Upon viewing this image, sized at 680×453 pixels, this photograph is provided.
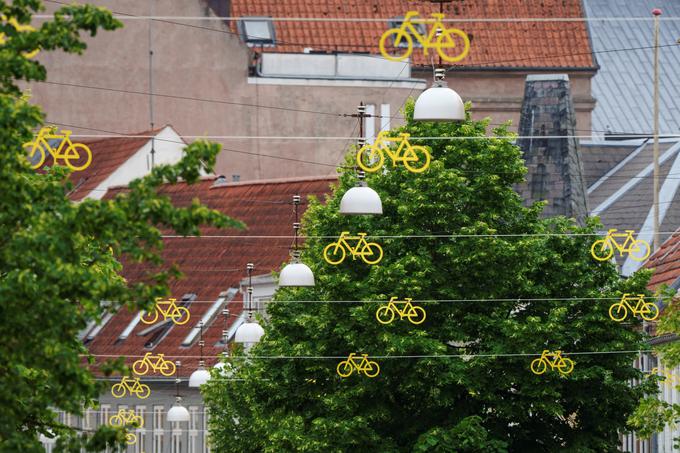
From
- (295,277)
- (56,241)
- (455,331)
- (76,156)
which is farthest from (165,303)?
(56,241)

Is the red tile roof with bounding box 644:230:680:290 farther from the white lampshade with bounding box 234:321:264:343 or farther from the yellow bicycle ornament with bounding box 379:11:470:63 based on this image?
the yellow bicycle ornament with bounding box 379:11:470:63

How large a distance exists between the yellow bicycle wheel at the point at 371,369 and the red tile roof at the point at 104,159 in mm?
29398

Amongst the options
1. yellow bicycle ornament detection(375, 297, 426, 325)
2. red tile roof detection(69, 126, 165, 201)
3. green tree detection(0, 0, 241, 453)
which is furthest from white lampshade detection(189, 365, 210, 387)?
green tree detection(0, 0, 241, 453)

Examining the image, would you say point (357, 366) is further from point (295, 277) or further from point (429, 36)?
point (429, 36)

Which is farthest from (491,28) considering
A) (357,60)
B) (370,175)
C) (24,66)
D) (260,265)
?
(24,66)

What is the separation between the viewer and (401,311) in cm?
4959

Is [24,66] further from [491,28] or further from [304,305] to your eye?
[491,28]

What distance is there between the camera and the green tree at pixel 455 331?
49.3 metres

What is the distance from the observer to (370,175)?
2098 inches

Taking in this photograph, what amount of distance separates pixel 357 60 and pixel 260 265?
38.9 feet

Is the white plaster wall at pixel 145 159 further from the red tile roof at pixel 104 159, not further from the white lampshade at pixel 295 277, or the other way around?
the white lampshade at pixel 295 277

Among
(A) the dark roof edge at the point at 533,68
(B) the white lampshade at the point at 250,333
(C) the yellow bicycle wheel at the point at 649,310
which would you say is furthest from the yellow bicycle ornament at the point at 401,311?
(A) the dark roof edge at the point at 533,68

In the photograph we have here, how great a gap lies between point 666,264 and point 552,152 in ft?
54.4

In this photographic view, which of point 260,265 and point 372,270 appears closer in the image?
point 372,270
